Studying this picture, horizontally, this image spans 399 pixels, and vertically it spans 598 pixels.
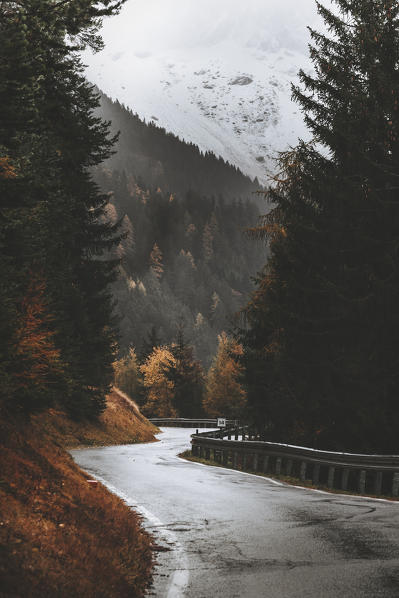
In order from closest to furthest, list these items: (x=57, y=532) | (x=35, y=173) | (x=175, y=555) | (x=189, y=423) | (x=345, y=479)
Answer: (x=57, y=532)
(x=175, y=555)
(x=35, y=173)
(x=345, y=479)
(x=189, y=423)

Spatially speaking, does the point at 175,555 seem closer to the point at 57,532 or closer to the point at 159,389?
the point at 57,532

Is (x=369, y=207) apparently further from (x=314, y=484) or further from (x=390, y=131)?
(x=314, y=484)

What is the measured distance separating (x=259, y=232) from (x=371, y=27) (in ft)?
25.9

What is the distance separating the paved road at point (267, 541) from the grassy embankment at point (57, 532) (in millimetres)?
453

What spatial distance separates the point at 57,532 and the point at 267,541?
8.98ft

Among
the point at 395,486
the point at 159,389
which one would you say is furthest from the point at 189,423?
the point at 395,486

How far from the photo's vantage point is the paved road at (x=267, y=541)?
6.46 m

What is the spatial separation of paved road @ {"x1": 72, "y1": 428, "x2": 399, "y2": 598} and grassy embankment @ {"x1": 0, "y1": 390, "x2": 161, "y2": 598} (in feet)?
1.49

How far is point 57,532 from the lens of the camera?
7672mm

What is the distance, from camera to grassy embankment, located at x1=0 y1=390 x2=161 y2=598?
233 inches

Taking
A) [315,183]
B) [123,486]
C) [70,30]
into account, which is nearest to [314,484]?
[123,486]

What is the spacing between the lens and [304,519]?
1048 centimetres

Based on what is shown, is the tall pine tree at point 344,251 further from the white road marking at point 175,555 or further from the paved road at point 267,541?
the white road marking at point 175,555

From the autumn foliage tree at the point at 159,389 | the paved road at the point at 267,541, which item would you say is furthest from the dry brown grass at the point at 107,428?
the autumn foliage tree at the point at 159,389
